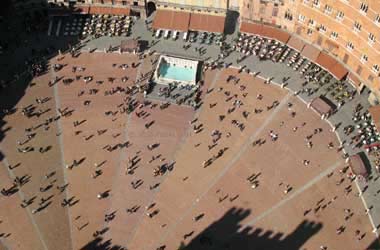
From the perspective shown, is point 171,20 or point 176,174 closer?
point 176,174

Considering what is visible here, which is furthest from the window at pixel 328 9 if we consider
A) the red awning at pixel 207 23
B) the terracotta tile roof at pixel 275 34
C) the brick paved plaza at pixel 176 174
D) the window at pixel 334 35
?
the red awning at pixel 207 23

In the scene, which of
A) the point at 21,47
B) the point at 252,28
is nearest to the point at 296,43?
the point at 252,28

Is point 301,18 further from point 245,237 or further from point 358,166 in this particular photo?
point 245,237

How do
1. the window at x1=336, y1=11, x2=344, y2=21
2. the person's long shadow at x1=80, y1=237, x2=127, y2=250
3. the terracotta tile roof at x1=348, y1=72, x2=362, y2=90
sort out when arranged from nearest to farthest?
the person's long shadow at x1=80, y1=237, x2=127, y2=250, the window at x1=336, y1=11, x2=344, y2=21, the terracotta tile roof at x1=348, y1=72, x2=362, y2=90

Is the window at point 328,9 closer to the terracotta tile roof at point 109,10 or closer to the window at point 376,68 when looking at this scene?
the window at point 376,68

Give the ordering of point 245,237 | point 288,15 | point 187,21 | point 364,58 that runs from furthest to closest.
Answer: point 187,21 < point 288,15 < point 364,58 < point 245,237

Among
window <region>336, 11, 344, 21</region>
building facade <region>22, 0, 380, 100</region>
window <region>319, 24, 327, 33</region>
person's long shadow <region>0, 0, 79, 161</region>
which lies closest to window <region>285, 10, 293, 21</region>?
building facade <region>22, 0, 380, 100</region>

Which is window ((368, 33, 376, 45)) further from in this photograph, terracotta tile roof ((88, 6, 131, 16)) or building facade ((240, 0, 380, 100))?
terracotta tile roof ((88, 6, 131, 16))
